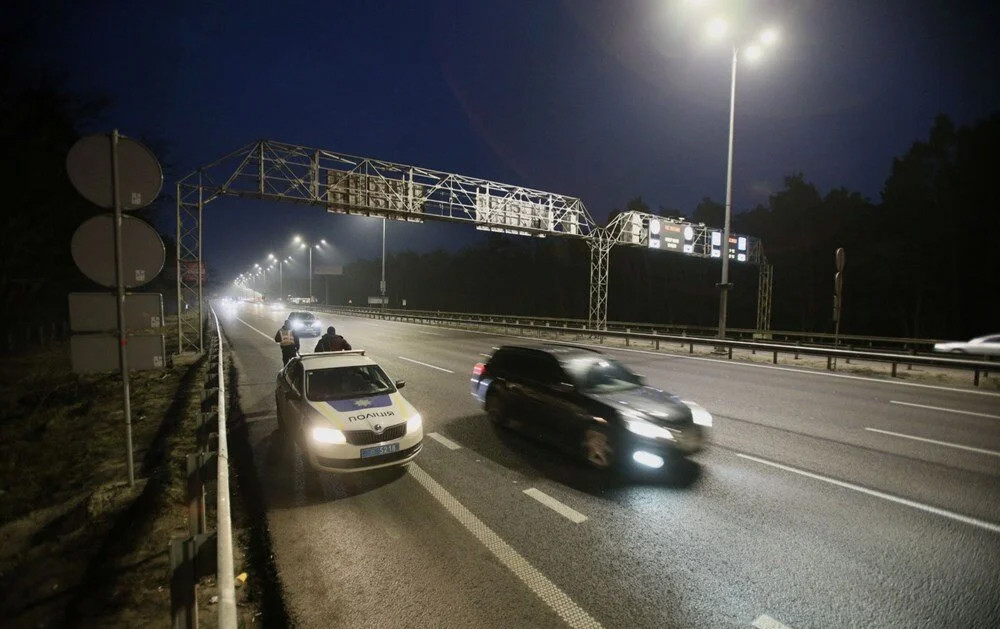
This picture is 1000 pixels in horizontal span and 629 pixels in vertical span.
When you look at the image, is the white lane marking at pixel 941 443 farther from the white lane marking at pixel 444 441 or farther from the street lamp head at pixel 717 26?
the street lamp head at pixel 717 26

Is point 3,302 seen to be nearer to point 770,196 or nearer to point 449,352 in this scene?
point 449,352

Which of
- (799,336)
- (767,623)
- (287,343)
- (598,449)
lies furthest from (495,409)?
(799,336)

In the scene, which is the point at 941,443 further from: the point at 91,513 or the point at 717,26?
the point at 717,26

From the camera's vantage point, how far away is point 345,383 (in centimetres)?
720

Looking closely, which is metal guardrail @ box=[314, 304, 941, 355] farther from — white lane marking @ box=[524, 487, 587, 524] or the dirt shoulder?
the dirt shoulder

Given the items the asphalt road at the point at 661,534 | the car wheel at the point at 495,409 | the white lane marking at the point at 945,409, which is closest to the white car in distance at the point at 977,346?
the white lane marking at the point at 945,409

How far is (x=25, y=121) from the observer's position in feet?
71.3

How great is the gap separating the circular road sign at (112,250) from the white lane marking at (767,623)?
660 centimetres

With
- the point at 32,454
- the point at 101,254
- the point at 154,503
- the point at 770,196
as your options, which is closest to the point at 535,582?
the point at 154,503

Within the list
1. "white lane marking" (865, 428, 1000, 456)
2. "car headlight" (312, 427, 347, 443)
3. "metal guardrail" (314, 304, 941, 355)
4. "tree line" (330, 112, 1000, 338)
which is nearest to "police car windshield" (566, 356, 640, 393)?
"car headlight" (312, 427, 347, 443)

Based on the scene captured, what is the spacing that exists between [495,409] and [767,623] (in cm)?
559

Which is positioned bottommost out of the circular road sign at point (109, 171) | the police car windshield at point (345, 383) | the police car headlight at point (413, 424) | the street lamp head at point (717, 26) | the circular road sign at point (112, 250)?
the police car headlight at point (413, 424)

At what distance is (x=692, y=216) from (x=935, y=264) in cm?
3087

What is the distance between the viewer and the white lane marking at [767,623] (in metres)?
3.40
